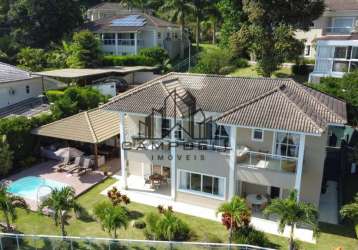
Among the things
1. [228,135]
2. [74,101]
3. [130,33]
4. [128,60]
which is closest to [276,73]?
[128,60]

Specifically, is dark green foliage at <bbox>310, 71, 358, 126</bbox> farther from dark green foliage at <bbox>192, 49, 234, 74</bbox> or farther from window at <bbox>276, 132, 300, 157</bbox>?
dark green foliage at <bbox>192, 49, 234, 74</bbox>

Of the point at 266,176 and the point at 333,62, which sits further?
the point at 333,62

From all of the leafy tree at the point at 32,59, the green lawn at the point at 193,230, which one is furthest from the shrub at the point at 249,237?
the leafy tree at the point at 32,59

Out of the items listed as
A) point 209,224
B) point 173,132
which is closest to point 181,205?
point 209,224

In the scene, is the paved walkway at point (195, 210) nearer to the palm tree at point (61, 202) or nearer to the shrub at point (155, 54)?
the palm tree at point (61, 202)

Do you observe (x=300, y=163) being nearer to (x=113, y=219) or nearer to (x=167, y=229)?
(x=167, y=229)

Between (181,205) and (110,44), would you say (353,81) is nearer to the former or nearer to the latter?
(181,205)

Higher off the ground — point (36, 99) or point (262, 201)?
point (36, 99)
